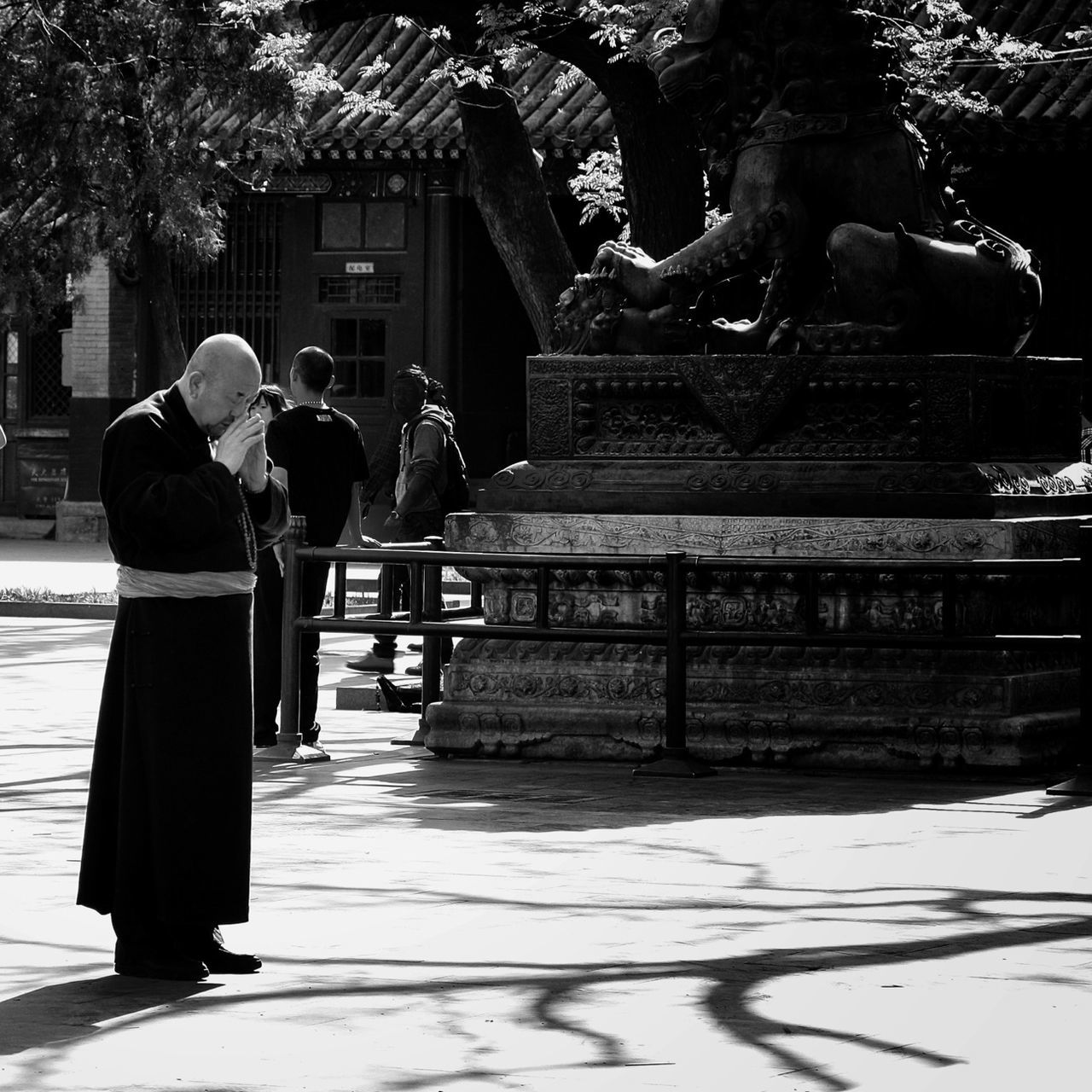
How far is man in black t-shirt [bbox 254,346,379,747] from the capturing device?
36.5 feet

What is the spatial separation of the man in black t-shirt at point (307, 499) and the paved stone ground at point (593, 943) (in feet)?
3.40

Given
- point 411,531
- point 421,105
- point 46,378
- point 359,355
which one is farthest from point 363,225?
point 411,531

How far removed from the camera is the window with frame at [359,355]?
93.2ft

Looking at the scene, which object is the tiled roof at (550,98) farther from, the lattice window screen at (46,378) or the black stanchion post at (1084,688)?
the black stanchion post at (1084,688)

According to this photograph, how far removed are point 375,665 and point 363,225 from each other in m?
13.6

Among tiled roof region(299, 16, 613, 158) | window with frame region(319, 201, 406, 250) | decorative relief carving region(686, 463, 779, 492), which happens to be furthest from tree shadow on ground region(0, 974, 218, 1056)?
window with frame region(319, 201, 406, 250)

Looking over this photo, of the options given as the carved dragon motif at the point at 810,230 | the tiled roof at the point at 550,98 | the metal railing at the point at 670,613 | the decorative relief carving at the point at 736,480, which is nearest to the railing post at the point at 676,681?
the metal railing at the point at 670,613

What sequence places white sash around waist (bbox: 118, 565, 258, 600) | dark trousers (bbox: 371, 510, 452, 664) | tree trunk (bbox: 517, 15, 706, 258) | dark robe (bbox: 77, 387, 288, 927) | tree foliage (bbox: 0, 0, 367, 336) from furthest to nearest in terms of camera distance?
1. tree foliage (bbox: 0, 0, 367, 336)
2. tree trunk (bbox: 517, 15, 706, 258)
3. dark trousers (bbox: 371, 510, 452, 664)
4. white sash around waist (bbox: 118, 565, 258, 600)
5. dark robe (bbox: 77, 387, 288, 927)

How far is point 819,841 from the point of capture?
27.3ft

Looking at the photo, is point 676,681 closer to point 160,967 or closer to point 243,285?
point 160,967

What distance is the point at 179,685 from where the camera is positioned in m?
6.34

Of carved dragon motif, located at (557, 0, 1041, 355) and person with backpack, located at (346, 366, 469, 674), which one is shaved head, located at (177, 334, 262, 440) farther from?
person with backpack, located at (346, 366, 469, 674)

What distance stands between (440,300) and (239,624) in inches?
847

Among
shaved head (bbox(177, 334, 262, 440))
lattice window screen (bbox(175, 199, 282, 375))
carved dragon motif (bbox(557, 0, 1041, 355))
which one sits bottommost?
shaved head (bbox(177, 334, 262, 440))
